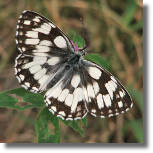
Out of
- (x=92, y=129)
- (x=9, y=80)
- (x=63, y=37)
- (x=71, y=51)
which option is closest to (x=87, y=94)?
(x=71, y=51)

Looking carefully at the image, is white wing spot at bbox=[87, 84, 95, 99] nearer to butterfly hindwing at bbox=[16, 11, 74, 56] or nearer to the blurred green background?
butterfly hindwing at bbox=[16, 11, 74, 56]

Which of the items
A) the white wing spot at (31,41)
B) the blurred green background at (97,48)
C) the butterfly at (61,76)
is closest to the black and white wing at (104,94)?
the butterfly at (61,76)

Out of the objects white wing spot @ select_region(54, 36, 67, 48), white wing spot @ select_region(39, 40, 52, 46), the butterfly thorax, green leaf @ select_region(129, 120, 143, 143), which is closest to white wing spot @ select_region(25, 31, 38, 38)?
white wing spot @ select_region(39, 40, 52, 46)

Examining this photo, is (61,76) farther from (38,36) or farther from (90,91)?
(38,36)

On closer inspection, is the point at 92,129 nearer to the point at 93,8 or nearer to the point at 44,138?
the point at 44,138

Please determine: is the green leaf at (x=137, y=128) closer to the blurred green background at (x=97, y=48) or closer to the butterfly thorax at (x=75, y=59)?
the blurred green background at (x=97, y=48)

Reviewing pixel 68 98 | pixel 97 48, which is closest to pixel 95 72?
pixel 68 98
